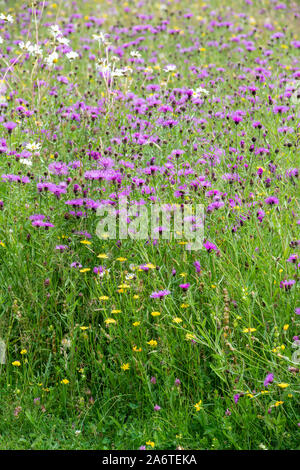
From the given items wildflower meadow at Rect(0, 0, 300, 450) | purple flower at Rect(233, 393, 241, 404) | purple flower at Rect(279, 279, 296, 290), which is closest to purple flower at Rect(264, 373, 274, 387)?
wildflower meadow at Rect(0, 0, 300, 450)

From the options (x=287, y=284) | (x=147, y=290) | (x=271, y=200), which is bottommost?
(x=147, y=290)

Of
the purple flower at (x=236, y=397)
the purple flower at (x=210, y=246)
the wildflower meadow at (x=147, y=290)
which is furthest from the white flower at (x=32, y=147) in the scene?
the purple flower at (x=236, y=397)

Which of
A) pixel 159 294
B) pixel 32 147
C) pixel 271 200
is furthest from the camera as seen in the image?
pixel 32 147

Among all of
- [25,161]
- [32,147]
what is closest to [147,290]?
[25,161]

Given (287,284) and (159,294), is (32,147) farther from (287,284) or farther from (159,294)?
(287,284)

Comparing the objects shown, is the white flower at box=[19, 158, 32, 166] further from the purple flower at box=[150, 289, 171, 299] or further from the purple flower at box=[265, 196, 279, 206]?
the purple flower at box=[265, 196, 279, 206]

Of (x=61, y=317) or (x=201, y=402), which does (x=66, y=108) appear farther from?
(x=201, y=402)

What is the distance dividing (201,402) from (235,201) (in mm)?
1274

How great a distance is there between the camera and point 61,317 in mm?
2857

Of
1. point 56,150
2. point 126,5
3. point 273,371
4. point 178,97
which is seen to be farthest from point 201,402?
point 126,5

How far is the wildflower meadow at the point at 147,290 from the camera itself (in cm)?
250

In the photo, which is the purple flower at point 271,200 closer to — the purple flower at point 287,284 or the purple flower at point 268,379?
the purple flower at point 287,284

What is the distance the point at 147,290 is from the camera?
9.77 ft

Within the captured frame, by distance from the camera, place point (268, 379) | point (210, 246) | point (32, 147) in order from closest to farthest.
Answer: point (268, 379), point (210, 246), point (32, 147)
